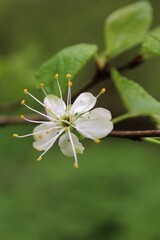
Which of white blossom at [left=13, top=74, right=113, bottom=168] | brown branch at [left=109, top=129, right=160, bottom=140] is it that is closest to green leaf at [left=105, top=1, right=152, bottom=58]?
white blossom at [left=13, top=74, right=113, bottom=168]

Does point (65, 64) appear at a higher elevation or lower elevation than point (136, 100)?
higher

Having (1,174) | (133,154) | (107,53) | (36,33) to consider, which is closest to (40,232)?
(1,174)

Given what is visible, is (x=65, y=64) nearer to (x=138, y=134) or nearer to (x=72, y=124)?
(x=72, y=124)

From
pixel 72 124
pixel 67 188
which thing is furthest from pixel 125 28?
pixel 67 188

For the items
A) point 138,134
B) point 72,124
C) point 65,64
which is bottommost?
point 138,134

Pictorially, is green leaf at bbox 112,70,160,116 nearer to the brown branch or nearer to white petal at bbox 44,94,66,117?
the brown branch

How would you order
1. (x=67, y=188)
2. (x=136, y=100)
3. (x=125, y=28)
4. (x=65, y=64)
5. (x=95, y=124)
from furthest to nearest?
1. (x=67, y=188)
2. (x=125, y=28)
3. (x=65, y=64)
4. (x=95, y=124)
5. (x=136, y=100)
